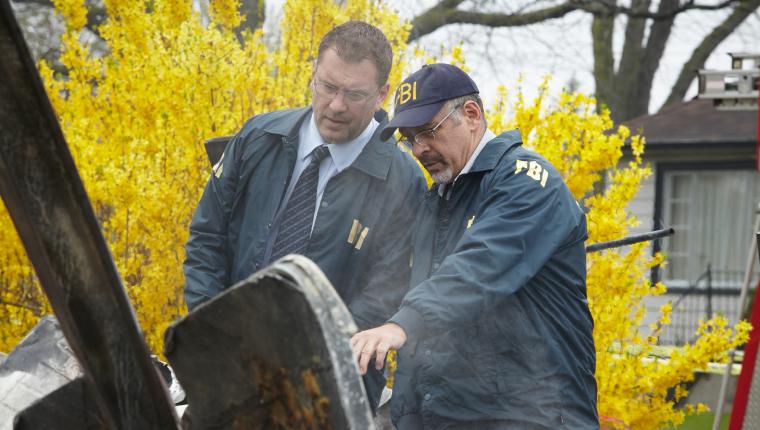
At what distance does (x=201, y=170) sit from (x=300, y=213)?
7.73ft

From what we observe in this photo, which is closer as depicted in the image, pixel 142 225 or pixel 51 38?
pixel 142 225

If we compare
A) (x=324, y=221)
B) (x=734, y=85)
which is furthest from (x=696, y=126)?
(x=324, y=221)

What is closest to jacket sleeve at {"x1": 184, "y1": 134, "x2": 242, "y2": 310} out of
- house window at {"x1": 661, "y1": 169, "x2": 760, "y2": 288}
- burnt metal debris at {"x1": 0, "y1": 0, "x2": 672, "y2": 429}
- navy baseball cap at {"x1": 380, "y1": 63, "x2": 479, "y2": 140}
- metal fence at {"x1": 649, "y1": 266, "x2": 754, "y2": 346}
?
navy baseball cap at {"x1": 380, "y1": 63, "x2": 479, "y2": 140}

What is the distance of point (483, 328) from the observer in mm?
2916

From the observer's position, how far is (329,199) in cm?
365

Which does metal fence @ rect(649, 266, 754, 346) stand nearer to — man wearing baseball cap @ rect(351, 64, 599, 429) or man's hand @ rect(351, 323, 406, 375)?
man wearing baseball cap @ rect(351, 64, 599, 429)

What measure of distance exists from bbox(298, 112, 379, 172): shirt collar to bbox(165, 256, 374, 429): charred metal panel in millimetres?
1981

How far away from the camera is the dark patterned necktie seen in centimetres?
359

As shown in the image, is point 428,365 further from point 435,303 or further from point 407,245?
point 407,245

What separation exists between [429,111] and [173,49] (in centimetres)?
340

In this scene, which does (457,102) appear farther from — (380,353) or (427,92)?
(380,353)

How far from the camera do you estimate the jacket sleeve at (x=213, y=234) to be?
142 inches

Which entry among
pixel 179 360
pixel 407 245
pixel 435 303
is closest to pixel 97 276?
pixel 179 360

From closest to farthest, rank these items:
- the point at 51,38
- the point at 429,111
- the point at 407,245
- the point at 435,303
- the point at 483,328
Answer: the point at 435,303 → the point at 483,328 → the point at 429,111 → the point at 407,245 → the point at 51,38
